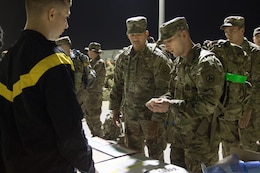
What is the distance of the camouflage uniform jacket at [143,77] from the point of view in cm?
273

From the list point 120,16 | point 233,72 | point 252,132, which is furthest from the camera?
point 120,16

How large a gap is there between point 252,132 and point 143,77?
1.47 m

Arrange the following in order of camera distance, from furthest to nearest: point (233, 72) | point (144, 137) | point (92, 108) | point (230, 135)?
point (92, 108) → point (144, 137) → point (230, 135) → point (233, 72)

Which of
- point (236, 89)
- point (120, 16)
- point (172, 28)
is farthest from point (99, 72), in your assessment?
point (172, 28)

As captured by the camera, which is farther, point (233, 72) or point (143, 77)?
point (143, 77)

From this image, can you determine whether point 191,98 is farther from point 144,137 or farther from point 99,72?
point 99,72

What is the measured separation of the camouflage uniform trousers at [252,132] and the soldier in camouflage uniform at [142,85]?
42.6 inches

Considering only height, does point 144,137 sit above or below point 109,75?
above

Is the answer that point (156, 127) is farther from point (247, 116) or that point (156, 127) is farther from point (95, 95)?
point (95, 95)

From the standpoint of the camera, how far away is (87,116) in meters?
5.13

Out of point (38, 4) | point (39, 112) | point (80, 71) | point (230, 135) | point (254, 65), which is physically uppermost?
point (38, 4)

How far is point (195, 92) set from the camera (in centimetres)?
204

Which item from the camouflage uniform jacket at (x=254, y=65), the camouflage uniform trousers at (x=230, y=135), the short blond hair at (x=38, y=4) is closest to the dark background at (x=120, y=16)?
the camouflage uniform jacket at (x=254, y=65)

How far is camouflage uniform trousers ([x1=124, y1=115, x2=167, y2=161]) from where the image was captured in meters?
2.84
